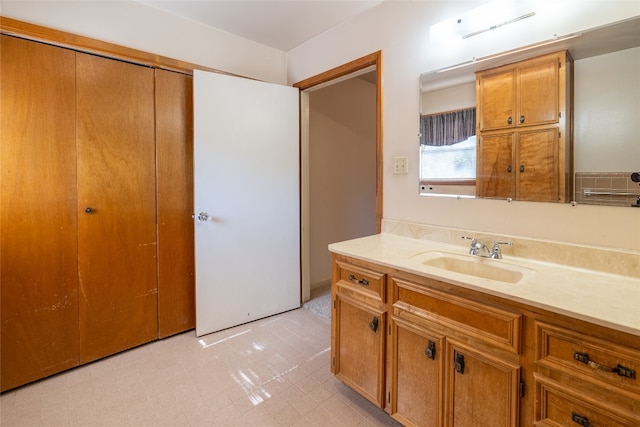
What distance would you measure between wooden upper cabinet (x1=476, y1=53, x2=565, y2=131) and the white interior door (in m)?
1.55

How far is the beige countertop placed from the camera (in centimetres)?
85

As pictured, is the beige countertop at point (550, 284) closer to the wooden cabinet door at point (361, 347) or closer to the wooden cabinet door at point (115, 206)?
the wooden cabinet door at point (361, 347)

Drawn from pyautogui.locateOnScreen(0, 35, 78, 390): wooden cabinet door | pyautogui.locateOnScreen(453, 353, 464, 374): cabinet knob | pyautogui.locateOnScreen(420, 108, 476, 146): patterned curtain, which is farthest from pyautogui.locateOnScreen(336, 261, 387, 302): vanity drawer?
pyautogui.locateOnScreen(0, 35, 78, 390): wooden cabinet door

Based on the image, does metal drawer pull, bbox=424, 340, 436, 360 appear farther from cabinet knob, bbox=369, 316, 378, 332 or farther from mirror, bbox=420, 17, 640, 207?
mirror, bbox=420, 17, 640, 207

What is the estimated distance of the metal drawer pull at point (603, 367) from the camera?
0.79m

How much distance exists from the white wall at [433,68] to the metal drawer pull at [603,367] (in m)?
0.61

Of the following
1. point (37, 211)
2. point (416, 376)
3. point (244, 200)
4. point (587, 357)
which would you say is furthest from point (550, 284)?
point (37, 211)

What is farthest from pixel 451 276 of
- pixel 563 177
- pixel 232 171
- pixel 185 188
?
pixel 185 188

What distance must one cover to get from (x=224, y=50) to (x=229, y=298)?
2000mm

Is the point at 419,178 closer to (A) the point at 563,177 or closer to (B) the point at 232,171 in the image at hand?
(A) the point at 563,177

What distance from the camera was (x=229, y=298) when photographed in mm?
2387

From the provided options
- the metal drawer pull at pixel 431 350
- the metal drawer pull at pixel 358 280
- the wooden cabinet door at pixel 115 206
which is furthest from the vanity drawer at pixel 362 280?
the wooden cabinet door at pixel 115 206

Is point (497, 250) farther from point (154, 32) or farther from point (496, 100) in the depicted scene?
point (154, 32)

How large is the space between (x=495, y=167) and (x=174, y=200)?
6.83 ft
